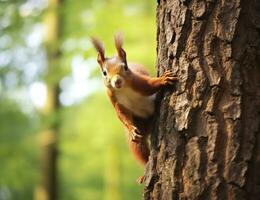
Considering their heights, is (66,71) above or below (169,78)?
above

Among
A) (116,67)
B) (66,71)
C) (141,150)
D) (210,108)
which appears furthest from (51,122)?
(210,108)

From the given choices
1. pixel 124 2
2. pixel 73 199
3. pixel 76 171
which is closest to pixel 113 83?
pixel 124 2

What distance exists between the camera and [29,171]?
18.4 feet

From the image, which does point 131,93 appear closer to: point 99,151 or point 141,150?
point 141,150

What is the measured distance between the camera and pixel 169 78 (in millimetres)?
1923

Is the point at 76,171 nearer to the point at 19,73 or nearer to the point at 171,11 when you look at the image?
the point at 19,73

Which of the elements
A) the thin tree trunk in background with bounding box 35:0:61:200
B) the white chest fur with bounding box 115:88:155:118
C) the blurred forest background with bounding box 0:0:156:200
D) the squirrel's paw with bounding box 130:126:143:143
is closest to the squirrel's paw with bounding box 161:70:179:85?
the white chest fur with bounding box 115:88:155:118

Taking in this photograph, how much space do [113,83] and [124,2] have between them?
4064 mm

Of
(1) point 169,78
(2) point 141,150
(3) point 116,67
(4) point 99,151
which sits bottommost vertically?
(2) point 141,150

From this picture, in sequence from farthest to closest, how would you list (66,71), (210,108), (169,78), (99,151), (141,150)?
(99,151) → (66,71) → (141,150) → (169,78) → (210,108)

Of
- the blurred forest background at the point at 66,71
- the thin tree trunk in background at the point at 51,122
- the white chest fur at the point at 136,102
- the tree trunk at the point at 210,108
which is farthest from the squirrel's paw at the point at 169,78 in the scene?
the thin tree trunk in background at the point at 51,122

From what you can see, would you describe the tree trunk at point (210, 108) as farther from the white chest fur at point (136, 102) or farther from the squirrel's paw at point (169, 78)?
the white chest fur at point (136, 102)

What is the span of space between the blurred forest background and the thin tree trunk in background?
0.04 ft

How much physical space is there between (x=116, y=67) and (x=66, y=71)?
333cm
